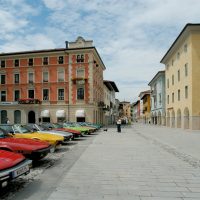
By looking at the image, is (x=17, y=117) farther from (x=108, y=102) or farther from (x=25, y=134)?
(x=25, y=134)

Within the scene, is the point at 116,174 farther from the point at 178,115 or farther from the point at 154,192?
the point at 178,115

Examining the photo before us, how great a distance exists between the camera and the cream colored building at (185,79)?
34.2 meters

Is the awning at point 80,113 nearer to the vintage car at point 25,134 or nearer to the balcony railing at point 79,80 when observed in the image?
the balcony railing at point 79,80

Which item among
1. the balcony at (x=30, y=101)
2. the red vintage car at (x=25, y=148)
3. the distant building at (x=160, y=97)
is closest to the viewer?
the red vintage car at (x=25, y=148)

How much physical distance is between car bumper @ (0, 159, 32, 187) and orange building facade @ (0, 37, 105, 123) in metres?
37.4

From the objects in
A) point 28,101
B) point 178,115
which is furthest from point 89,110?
point 178,115

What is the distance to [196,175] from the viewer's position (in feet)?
26.2

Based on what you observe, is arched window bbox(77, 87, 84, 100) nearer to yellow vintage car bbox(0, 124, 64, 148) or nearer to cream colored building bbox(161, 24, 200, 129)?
cream colored building bbox(161, 24, 200, 129)

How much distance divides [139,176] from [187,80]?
30.7m

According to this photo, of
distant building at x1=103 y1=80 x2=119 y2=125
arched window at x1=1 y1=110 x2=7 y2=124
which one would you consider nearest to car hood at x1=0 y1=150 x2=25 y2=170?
arched window at x1=1 y1=110 x2=7 y2=124

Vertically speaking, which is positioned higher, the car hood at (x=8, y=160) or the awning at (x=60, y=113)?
the awning at (x=60, y=113)

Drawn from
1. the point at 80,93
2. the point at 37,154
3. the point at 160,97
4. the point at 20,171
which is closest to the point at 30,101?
the point at 80,93

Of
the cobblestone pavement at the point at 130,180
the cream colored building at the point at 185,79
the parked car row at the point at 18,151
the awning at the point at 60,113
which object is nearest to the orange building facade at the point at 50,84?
the awning at the point at 60,113

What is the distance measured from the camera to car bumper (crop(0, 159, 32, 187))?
573cm
